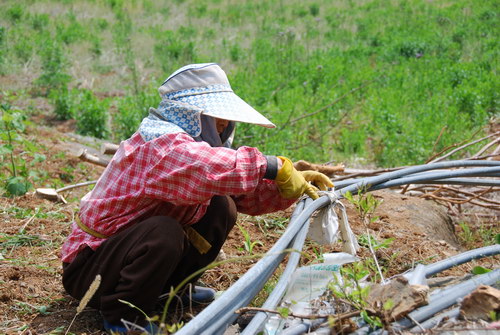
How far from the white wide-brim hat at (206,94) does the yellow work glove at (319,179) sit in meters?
0.26

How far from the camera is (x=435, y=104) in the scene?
6270 mm

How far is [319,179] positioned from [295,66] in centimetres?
618

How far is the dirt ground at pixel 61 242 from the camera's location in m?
2.37

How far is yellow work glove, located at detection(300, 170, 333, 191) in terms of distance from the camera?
7.43 ft

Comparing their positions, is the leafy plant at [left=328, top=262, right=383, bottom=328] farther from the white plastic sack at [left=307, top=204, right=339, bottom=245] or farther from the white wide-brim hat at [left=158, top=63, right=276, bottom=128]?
the white wide-brim hat at [left=158, top=63, right=276, bottom=128]

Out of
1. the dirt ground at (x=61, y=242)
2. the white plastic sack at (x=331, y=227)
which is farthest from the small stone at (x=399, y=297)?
the dirt ground at (x=61, y=242)

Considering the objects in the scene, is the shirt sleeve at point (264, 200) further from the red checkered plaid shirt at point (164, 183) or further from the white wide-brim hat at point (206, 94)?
the white wide-brim hat at point (206, 94)

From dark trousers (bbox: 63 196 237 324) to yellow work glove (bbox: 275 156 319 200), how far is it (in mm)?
412

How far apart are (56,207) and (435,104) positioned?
432cm

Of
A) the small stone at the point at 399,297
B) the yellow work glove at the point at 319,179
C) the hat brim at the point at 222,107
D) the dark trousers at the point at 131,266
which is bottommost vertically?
the dark trousers at the point at 131,266

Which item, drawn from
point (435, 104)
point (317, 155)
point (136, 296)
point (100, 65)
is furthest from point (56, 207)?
point (100, 65)

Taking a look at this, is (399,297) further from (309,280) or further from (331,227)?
(331,227)

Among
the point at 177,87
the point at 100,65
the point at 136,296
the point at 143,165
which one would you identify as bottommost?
the point at 100,65

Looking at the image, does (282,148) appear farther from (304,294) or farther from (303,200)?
(304,294)
